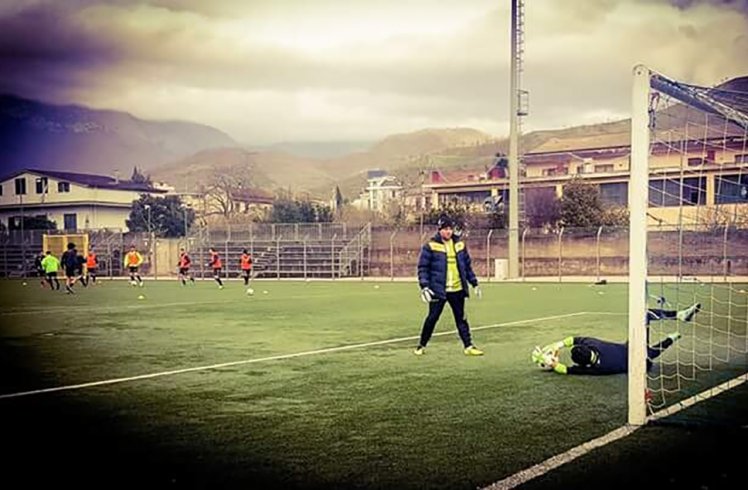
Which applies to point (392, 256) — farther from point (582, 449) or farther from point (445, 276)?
point (582, 449)

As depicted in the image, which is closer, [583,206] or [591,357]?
[591,357]

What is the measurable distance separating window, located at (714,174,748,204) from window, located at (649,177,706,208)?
0.36 meters

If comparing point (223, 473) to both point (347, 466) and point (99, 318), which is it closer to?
point (347, 466)

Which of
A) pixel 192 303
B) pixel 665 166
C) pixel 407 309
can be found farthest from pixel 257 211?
pixel 665 166

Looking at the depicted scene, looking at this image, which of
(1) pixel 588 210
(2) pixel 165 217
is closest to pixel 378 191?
(2) pixel 165 217

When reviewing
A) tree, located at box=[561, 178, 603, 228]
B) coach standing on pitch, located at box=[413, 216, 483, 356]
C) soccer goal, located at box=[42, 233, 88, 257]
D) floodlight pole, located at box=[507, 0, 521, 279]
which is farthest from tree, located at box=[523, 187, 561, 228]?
coach standing on pitch, located at box=[413, 216, 483, 356]

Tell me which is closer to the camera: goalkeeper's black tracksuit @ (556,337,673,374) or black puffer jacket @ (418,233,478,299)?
goalkeeper's black tracksuit @ (556,337,673,374)

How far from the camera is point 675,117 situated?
23.6 ft

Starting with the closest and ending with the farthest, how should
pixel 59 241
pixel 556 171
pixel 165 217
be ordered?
pixel 59 241 → pixel 165 217 → pixel 556 171

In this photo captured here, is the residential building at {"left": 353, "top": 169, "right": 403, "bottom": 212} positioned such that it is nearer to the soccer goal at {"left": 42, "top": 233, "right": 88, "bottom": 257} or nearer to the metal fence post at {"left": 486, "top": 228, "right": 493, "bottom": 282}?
the metal fence post at {"left": 486, "top": 228, "right": 493, "bottom": 282}

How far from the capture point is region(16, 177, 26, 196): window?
5.66m

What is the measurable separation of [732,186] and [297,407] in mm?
11155

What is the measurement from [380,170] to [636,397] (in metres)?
44.1

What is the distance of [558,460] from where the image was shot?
4309 mm
